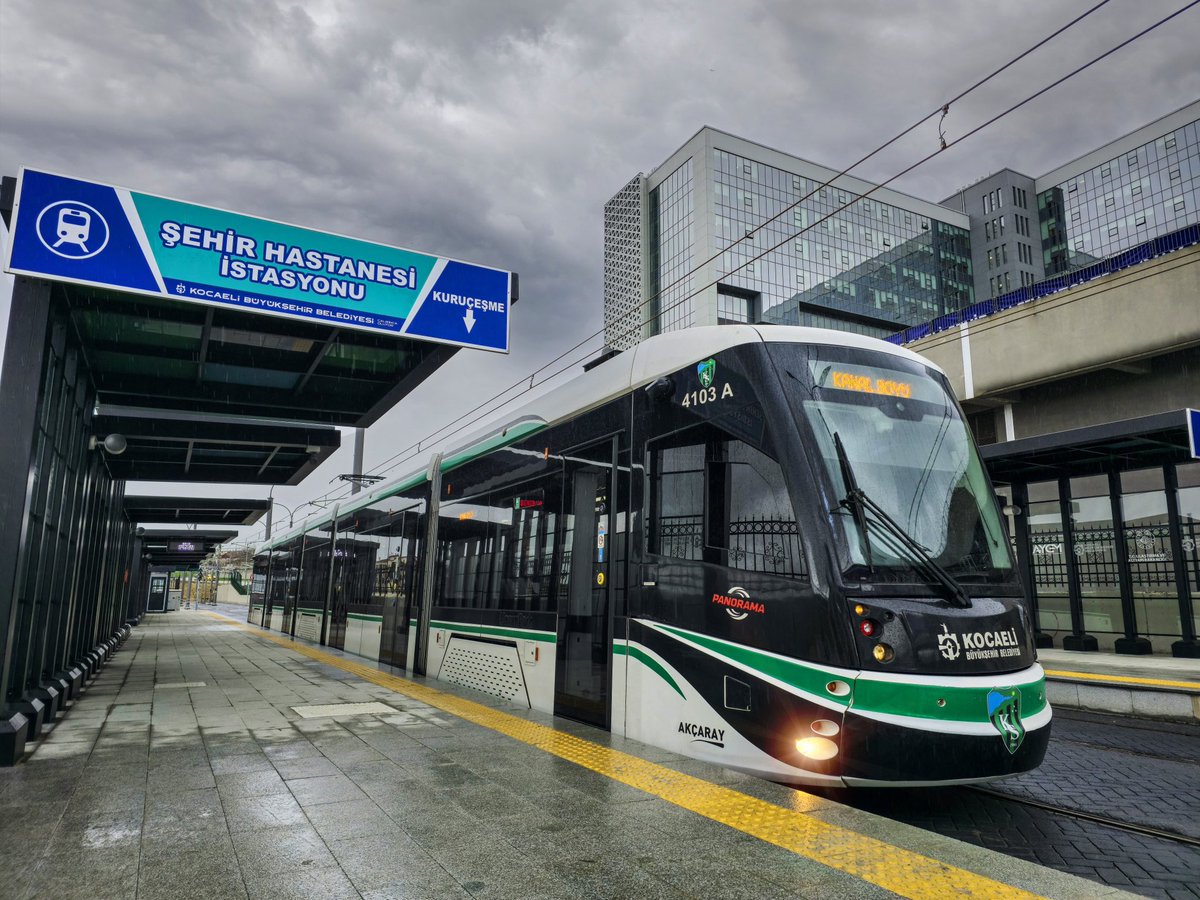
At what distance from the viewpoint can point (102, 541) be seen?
13445 millimetres

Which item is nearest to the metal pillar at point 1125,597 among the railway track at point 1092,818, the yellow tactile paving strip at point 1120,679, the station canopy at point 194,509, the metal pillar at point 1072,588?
the metal pillar at point 1072,588

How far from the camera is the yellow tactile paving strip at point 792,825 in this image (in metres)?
3.29

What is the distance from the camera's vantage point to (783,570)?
16.5ft

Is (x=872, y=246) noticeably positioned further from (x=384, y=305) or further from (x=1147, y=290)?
(x=384, y=305)

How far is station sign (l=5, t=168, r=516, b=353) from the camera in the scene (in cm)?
584

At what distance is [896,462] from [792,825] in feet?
7.94

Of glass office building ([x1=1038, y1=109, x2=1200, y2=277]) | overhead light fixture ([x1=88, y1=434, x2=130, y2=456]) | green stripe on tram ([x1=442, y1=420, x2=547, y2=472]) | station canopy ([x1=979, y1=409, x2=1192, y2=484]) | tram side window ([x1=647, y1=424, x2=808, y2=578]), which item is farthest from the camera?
glass office building ([x1=1038, y1=109, x2=1200, y2=277])

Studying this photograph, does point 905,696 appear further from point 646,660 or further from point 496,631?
point 496,631

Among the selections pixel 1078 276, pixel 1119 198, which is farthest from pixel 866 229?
pixel 1078 276

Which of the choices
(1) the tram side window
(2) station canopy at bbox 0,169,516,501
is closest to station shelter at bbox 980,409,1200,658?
(1) the tram side window

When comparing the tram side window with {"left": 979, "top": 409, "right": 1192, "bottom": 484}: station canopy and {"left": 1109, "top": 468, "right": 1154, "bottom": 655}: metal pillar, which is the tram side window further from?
{"left": 1109, "top": 468, "right": 1154, "bottom": 655}: metal pillar

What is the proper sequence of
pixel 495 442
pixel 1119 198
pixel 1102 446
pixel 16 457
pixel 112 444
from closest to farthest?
pixel 16 457 → pixel 495 442 → pixel 112 444 → pixel 1102 446 → pixel 1119 198

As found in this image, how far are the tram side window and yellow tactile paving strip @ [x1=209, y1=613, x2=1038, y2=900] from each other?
1.36 meters

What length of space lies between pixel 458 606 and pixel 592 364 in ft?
12.6
